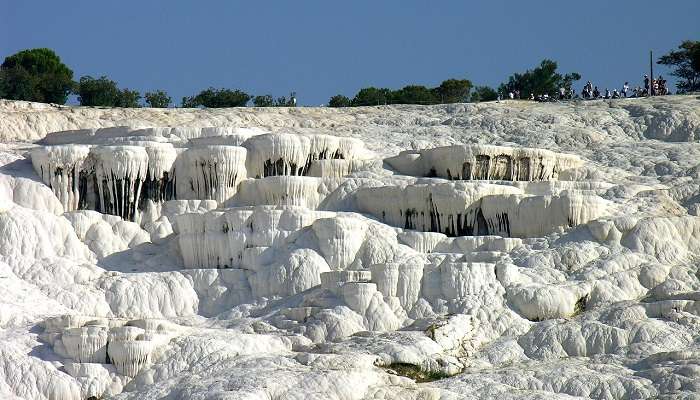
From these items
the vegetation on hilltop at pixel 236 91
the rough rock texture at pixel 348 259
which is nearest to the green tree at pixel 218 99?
the vegetation on hilltop at pixel 236 91

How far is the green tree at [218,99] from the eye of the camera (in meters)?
73.3

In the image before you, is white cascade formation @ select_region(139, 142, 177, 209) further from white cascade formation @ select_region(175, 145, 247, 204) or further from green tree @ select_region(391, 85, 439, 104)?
green tree @ select_region(391, 85, 439, 104)

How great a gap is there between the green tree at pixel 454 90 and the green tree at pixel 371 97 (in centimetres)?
290

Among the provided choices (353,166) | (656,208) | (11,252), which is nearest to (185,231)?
(11,252)

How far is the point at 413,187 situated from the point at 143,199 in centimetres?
796

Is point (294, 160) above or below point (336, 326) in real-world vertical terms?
above

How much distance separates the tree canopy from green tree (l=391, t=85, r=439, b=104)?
1286cm

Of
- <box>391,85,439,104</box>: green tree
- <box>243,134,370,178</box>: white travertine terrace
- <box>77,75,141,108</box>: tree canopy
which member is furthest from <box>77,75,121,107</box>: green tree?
<box>243,134,370,178</box>: white travertine terrace

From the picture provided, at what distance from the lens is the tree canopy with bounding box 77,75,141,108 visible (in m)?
69.8

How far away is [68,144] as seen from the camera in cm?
4750

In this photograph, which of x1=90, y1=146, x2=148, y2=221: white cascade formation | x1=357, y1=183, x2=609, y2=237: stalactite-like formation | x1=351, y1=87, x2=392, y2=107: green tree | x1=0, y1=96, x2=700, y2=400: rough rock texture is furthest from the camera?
x1=351, y1=87, x2=392, y2=107: green tree

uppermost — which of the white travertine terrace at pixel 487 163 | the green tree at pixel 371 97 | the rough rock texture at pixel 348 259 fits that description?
the green tree at pixel 371 97

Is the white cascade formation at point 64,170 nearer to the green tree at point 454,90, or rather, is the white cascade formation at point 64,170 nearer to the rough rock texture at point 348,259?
the rough rock texture at point 348,259

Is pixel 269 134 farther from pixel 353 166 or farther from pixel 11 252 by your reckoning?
pixel 11 252
